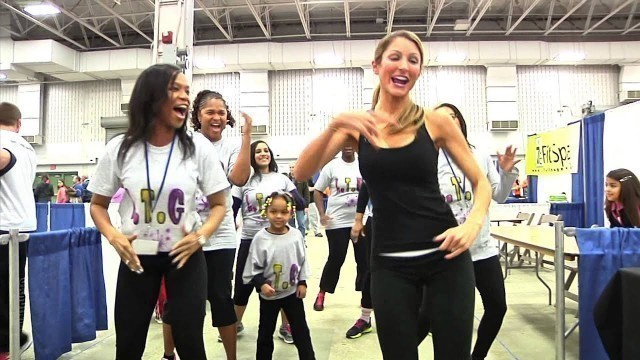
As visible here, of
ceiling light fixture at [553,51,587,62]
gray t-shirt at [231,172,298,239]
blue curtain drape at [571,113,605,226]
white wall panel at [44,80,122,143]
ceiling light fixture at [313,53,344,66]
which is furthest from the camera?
white wall panel at [44,80,122,143]

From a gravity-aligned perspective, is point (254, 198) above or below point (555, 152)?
below

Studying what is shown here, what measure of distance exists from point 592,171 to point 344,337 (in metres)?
6.26

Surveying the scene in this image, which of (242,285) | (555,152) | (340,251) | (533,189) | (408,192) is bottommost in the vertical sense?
(242,285)

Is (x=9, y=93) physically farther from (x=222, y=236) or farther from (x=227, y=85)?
(x=222, y=236)

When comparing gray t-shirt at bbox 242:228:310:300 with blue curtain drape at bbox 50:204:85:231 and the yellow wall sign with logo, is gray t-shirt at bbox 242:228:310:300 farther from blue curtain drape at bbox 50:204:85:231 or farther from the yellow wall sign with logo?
the yellow wall sign with logo

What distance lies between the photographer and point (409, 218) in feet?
4.10

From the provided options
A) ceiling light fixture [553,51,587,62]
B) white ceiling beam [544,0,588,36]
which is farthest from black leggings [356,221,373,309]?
ceiling light fixture [553,51,587,62]

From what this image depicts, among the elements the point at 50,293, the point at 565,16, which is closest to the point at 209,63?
the point at 565,16

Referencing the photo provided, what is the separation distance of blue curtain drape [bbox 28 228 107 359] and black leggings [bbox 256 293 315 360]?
1.15 meters

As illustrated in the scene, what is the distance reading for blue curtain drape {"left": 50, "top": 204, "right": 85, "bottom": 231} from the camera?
7.26 m

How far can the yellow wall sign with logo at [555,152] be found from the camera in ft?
26.5

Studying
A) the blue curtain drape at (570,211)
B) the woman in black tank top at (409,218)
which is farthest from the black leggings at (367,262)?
the blue curtain drape at (570,211)

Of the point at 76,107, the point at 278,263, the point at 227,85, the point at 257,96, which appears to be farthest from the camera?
the point at 76,107

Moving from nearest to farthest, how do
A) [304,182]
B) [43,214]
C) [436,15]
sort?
1. [304,182]
2. [43,214]
3. [436,15]
